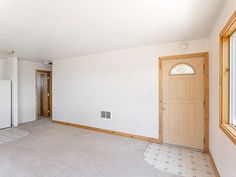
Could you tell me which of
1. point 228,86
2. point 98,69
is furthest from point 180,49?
point 98,69

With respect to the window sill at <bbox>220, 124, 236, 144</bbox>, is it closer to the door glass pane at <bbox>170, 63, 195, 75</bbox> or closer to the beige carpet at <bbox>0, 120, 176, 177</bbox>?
the beige carpet at <bbox>0, 120, 176, 177</bbox>

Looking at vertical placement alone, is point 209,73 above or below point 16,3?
below

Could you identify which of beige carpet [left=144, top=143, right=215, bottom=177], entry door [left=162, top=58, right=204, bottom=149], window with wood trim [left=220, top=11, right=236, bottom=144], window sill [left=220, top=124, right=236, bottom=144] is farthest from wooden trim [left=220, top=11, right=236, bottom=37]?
beige carpet [left=144, top=143, right=215, bottom=177]

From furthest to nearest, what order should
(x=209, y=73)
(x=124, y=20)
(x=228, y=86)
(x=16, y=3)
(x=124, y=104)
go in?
(x=124, y=104) → (x=209, y=73) → (x=124, y=20) → (x=228, y=86) → (x=16, y=3)

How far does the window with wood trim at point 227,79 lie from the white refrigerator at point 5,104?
225 inches

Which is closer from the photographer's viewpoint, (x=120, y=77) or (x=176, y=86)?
(x=176, y=86)

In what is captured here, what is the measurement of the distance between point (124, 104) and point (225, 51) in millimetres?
2508

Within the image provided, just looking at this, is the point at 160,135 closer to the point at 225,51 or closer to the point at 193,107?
the point at 193,107

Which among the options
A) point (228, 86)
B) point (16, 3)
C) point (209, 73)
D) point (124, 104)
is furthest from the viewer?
point (124, 104)

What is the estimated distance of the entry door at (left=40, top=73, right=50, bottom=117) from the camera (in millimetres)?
6188

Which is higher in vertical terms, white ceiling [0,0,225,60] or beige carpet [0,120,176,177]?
white ceiling [0,0,225,60]

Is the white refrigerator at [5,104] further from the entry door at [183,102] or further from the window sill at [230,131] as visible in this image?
the window sill at [230,131]

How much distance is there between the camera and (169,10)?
1.87 m

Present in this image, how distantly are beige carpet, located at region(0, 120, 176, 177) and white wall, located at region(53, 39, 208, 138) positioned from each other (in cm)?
53
